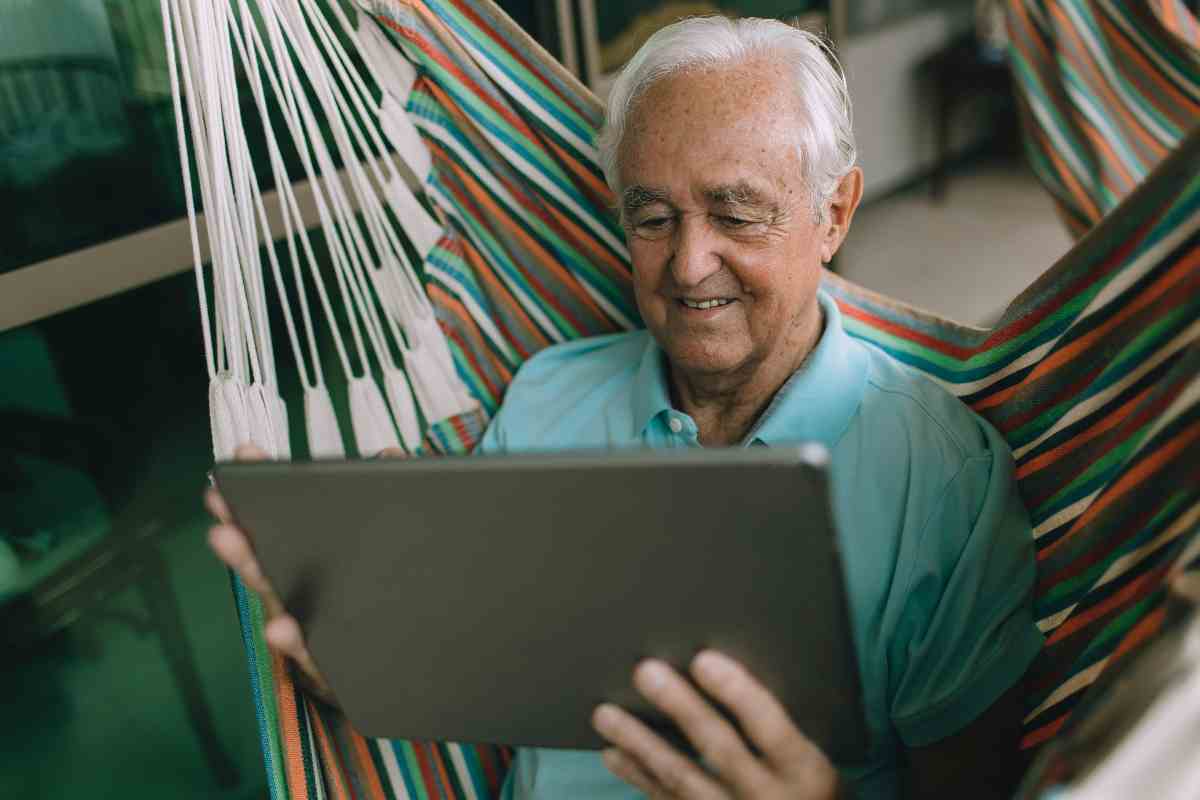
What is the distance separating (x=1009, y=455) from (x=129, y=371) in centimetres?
123

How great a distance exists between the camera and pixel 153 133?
4.55 ft

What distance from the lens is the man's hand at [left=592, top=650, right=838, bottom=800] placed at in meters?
0.76

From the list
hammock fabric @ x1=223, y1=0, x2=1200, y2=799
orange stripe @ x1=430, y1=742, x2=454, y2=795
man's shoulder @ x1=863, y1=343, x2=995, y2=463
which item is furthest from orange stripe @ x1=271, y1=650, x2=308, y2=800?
man's shoulder @ x1=863, y1=343, x2=995, y2=463

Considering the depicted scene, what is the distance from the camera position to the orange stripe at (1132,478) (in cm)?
71

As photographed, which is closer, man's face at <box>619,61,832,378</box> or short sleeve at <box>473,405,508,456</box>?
man's face at <box>619,61,832,378</box>

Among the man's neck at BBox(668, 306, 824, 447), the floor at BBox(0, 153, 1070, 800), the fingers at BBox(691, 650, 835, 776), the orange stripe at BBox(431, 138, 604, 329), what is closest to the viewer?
the fingers at BBox(691, 650, 835, 776)

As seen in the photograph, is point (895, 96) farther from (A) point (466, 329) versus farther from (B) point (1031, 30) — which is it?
(A) point (466, 329)

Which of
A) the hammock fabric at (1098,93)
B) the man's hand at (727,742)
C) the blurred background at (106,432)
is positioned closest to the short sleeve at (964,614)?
the man's hand at (727,742)

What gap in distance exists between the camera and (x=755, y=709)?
2.49ft

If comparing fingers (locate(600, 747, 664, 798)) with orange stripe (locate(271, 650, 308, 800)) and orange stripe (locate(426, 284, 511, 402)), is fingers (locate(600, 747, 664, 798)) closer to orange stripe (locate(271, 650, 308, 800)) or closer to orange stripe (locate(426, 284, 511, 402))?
orange stripe (locate(271, 650, 308, 800))

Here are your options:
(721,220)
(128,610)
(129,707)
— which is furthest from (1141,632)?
(129,707)

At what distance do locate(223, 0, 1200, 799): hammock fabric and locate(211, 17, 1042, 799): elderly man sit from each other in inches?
2.2

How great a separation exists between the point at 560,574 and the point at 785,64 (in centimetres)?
63

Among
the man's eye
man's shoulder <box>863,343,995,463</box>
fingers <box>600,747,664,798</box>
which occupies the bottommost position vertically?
fingers <box>600,747,664,798</box>
